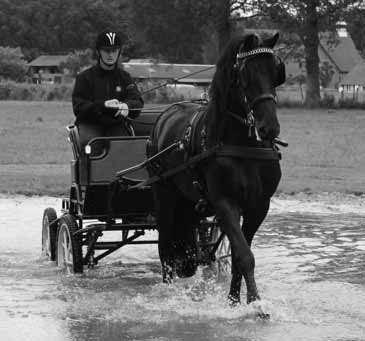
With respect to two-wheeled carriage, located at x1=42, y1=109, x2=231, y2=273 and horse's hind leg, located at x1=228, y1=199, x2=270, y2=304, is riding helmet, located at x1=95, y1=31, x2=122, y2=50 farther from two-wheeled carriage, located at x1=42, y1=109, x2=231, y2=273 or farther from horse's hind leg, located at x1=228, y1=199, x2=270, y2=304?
horse's hind leg, located at x1=228, y1=199, x2=270, y2=304

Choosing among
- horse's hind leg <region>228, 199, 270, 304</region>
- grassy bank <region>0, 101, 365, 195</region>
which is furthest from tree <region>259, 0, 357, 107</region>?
horse's hind leg <region>228, 199, 270, 304</region>

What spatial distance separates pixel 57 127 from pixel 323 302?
25234 millimetres

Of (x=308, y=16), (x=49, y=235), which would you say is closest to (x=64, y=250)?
(x=49, y=235)

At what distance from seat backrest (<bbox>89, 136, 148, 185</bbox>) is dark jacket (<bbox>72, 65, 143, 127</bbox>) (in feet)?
1.03

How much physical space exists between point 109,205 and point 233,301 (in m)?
2.07

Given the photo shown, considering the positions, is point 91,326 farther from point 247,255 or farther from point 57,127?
point 57,127

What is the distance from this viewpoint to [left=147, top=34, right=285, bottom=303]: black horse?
671 centimetres

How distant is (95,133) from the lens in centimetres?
948

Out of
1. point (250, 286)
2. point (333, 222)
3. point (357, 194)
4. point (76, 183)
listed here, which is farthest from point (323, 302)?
point (357, 194)

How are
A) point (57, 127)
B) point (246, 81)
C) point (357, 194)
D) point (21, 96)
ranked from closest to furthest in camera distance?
1. point (246, 81)
2. point (357, 194)
3. point (57, 127)
4. point (21, 96)

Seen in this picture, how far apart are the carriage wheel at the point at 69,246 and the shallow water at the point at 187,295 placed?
4.6 inches

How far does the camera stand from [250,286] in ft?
23.0

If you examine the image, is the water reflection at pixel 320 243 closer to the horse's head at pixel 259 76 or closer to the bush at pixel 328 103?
the horse's head at pixel 259 76

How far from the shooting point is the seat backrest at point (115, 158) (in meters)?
9.20
